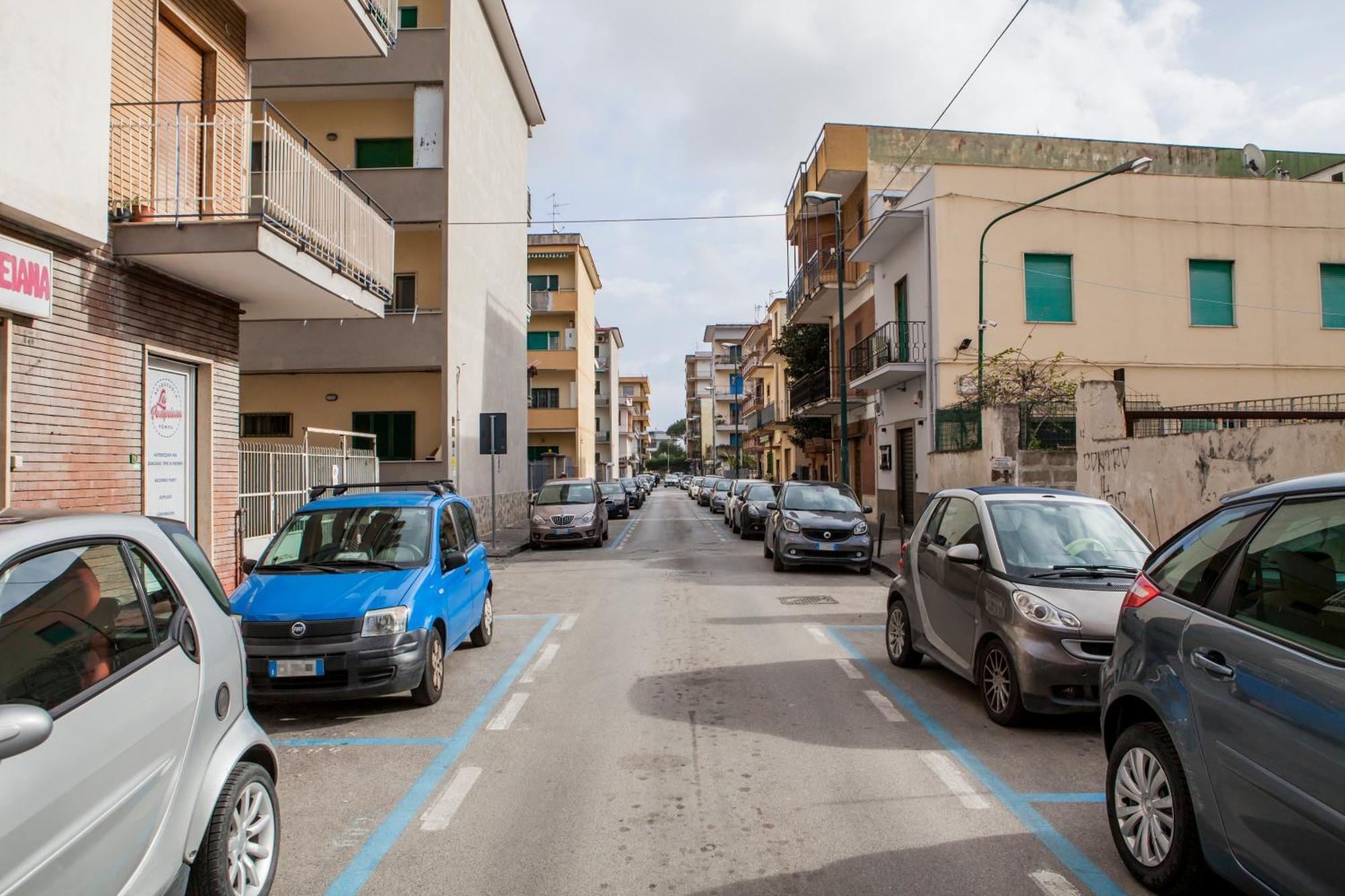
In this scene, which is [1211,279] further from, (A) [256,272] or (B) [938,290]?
(A) [256,272]

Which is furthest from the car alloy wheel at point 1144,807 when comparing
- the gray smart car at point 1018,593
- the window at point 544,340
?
the window at point 544,340

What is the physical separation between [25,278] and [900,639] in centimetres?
843

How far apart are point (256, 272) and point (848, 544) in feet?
34.1

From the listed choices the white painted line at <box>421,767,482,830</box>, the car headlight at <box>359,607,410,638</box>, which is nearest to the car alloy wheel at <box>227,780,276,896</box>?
the white painted line at <box>421,767,482,830</box>

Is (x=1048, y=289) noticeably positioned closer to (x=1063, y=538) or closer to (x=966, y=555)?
(x=1063, y=538)

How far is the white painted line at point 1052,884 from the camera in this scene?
3.64 metres

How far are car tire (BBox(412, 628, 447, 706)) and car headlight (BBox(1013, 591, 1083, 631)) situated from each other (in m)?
4.36

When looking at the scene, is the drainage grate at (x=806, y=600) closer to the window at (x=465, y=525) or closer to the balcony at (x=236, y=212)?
the window at (x=465, y=525)

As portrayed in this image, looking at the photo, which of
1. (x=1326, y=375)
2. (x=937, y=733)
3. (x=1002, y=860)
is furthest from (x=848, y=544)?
(x=1326, y=375)

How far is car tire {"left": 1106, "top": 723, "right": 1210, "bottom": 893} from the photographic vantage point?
11.2 ft

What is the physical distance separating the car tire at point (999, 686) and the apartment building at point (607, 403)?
216 feet

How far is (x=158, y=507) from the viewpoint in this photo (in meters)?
10.2

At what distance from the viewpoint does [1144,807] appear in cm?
371

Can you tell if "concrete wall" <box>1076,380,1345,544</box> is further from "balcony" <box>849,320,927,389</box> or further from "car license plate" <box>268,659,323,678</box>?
"car license plate" <box>268,659,323,678</box>
